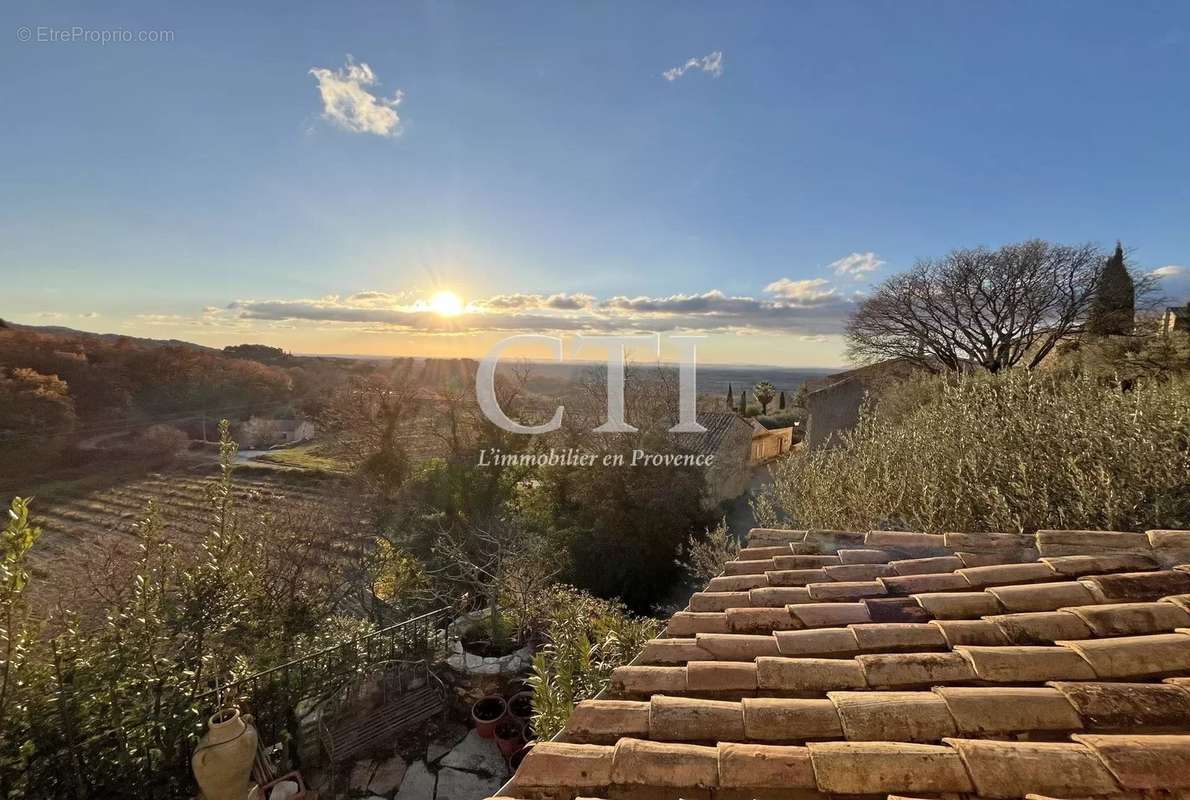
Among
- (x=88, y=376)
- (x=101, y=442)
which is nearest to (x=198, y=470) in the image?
(x=101, y=442)

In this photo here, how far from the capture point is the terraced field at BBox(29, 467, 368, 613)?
21.0ft

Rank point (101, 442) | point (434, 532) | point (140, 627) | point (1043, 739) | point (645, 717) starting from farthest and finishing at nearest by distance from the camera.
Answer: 1. point (101, 442)
2. point (434, 532)
3. point (140, 627)
4. point (645, 717)
5. point (1043, 739)

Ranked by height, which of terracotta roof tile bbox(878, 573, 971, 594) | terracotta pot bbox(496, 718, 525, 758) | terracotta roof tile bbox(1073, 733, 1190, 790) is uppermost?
terracotta roof tile bbox(1073, 733, 1190, 790)

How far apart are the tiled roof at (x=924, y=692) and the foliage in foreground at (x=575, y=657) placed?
5.65 feet

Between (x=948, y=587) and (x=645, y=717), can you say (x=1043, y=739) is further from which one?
(x=645, y=717)

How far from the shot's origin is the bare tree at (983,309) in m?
15.2

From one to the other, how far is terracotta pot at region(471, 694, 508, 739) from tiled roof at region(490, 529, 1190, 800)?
4.12m

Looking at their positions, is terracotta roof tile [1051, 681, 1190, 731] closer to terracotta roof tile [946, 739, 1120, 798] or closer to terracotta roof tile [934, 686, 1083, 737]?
terracotta roof tile [934, 686, 1083, 737]

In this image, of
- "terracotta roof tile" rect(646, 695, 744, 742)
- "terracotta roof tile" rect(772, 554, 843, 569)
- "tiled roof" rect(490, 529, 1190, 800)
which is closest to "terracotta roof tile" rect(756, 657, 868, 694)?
"tiled roof" rect(490, 529, 1190, 800)

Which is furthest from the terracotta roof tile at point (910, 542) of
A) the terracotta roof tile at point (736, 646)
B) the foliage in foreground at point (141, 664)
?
the foliage in foreground at point (141, 664)

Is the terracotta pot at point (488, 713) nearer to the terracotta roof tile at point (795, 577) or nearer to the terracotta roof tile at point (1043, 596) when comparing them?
the terracotta roof tile at point (795, 577)

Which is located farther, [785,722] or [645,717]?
[645,717]

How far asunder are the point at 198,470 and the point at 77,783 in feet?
40.1

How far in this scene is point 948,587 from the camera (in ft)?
8.03
